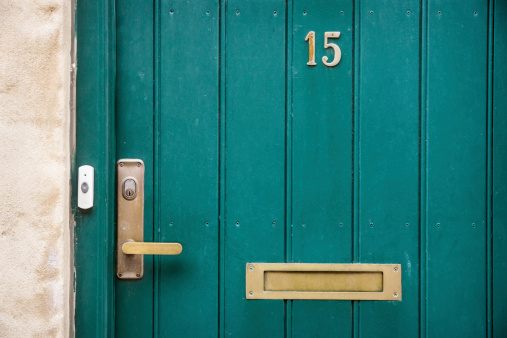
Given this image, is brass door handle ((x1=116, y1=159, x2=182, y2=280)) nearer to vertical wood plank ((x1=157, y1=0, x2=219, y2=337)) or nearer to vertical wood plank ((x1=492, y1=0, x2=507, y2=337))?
vertical wood plank ((x1=157, y1=0, x2=219, y2=337))

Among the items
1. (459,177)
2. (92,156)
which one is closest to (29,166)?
(92,156)

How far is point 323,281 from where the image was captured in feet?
4.16

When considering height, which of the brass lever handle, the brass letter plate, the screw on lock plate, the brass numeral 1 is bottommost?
the brass letter plate

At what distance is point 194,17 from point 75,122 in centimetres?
46

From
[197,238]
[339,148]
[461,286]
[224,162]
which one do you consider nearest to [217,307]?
→ [197,238]

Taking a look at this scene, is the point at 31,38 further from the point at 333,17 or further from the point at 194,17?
the point at 333,17

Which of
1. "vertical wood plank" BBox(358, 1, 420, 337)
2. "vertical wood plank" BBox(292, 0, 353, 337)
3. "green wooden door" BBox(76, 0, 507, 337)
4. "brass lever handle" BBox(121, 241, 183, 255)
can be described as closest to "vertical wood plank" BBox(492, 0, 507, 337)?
"green wooden door" BBox(76, 0, 507, 337)

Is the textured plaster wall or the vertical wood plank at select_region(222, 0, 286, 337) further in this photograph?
the vertical wood plank at select_region(222, 0, 286, 337)

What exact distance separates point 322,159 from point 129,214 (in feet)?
1.94

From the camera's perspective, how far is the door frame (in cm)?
118

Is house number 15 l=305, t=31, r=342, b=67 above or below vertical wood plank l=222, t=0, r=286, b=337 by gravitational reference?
above

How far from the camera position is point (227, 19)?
1276mm

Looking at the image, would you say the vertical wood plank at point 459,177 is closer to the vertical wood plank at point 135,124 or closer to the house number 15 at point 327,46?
the house number 15 at point 327,46

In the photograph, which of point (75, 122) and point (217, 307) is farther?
point (217, 307)
